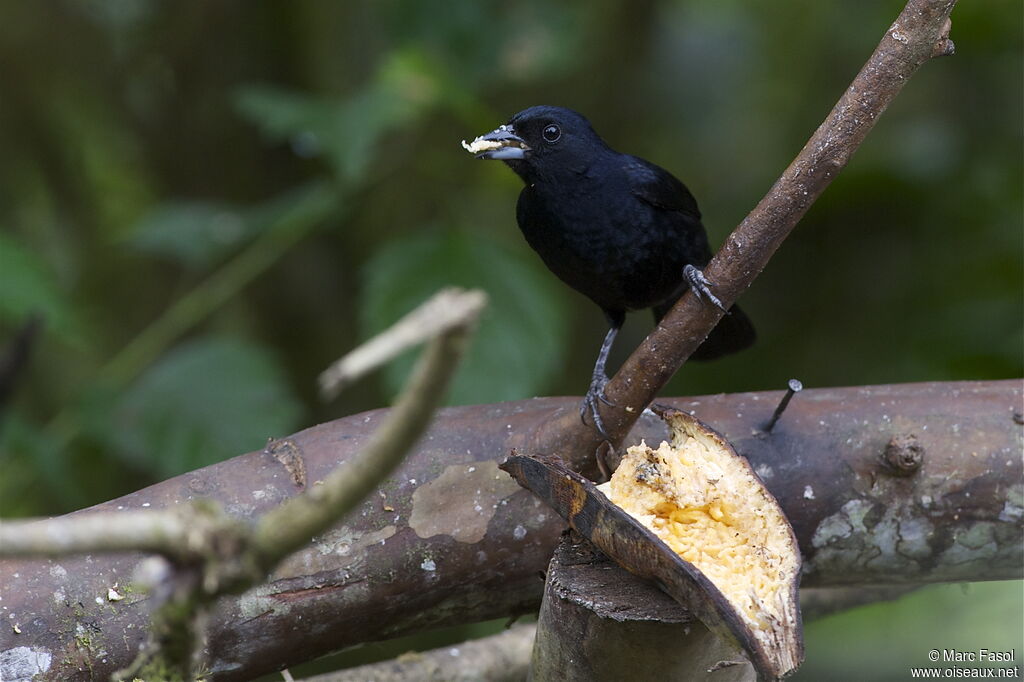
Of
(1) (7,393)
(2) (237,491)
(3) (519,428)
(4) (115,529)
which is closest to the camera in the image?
(4) (115,529)

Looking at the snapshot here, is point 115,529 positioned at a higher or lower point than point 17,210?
lower

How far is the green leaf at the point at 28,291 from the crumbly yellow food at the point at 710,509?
1670 mm

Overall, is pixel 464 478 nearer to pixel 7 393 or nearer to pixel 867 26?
pixel 7 393

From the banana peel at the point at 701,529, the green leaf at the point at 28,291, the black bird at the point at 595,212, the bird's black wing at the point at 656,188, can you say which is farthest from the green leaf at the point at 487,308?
the banana peel at the point at 701,529

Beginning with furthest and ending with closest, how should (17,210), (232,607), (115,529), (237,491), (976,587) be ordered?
(17,210) → (976,587) → (237,491) → (232,607) → (115,529)

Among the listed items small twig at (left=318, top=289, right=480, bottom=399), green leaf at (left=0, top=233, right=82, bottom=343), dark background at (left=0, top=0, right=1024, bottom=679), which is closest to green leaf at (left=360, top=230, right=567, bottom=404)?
dark background at (left=0, top=0, right=1024, bottom=679)

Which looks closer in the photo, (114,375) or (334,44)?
(114,375)

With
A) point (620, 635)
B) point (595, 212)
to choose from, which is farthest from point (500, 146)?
point (620, 635)

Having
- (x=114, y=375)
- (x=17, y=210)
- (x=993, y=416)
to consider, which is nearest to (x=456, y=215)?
(x=114, y=375)

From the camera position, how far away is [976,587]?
3.62 m

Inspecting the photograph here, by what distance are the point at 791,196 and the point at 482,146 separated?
1.00m

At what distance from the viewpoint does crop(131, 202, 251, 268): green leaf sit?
3.12 metres

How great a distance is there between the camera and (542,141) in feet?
8.78

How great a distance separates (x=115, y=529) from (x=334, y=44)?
3847mm
